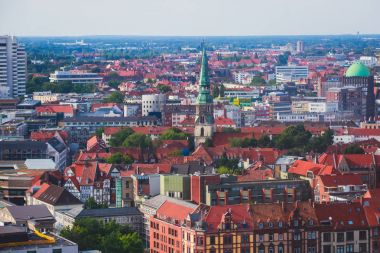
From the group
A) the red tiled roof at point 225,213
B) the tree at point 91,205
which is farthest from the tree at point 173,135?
the red tiled roof at point 225,213

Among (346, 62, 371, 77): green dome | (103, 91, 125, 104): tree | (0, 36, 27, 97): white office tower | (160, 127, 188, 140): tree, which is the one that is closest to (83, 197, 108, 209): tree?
(160, 127, 188, 140): tree

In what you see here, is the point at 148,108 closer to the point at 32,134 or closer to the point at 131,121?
the point at 131,121

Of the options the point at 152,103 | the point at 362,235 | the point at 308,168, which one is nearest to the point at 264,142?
the point at 308,168

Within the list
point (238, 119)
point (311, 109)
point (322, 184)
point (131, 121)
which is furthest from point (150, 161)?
point (311, 109)

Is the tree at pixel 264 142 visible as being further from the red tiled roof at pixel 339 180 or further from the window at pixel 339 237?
the window at pixel 339 237

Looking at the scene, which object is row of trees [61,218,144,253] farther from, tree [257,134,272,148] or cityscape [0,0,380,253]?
tree [257,134,272,148]

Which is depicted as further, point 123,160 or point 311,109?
point 311,109
